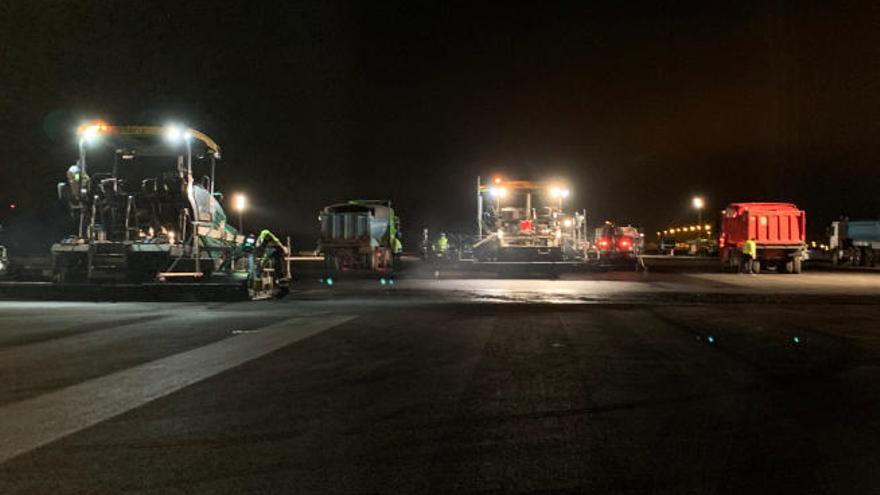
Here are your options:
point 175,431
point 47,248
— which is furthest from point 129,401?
point 47,248

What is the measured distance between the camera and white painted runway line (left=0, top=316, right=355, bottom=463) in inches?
242

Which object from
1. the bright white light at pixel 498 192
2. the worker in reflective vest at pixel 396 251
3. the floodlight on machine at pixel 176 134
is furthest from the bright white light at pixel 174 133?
the worker in reflective vest at pixel 396 251

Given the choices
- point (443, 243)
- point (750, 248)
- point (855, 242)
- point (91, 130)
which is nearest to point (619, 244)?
point (443, 243)

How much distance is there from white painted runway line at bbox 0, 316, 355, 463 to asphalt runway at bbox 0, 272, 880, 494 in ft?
0.12

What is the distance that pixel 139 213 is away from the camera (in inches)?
721

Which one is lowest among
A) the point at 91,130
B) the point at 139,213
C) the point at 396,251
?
the point at 396,251

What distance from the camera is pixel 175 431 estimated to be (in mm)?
6160

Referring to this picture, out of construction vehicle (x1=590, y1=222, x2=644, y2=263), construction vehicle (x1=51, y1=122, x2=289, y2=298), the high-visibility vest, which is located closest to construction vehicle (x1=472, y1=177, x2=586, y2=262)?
the high-visibility vest

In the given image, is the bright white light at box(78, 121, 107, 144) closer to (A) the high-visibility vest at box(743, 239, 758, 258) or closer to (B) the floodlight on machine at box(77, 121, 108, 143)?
(B) the floodlight on machine at box(77, 121, 108, 143)

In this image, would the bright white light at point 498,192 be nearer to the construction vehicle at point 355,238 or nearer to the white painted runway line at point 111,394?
the construction vehicle at point 355,238

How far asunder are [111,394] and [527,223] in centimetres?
2612

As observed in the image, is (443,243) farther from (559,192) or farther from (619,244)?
(559,192)

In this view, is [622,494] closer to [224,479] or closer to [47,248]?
[224,479]

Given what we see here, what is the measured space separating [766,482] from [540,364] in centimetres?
441
